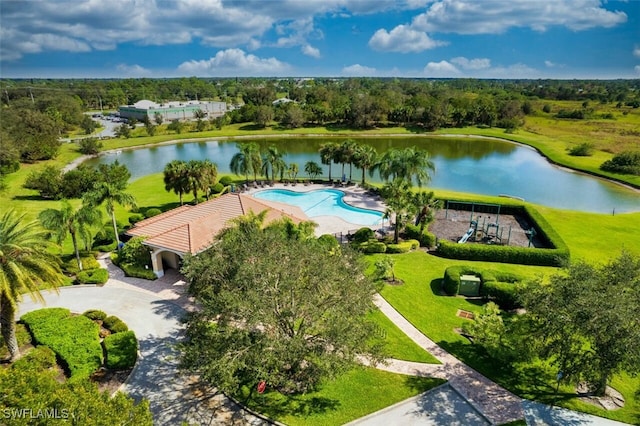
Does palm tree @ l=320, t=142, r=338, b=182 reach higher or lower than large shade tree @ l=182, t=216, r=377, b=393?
higher

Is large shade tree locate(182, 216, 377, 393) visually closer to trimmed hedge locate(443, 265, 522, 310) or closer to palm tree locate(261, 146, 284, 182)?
trimmed hedge locate(443, 265, 522, 310)

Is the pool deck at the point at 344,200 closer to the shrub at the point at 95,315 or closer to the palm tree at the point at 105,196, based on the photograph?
the palm tree at the point at 105,196

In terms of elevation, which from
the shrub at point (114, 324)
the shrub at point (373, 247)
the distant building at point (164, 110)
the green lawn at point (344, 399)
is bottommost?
the green lawn at point (344, 399)

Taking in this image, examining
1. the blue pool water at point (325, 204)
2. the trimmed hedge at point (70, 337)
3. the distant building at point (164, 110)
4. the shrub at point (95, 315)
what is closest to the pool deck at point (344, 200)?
the blue pool water at point (325, 204)

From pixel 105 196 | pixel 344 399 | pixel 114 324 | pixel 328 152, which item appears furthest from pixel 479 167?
pixel 114 324

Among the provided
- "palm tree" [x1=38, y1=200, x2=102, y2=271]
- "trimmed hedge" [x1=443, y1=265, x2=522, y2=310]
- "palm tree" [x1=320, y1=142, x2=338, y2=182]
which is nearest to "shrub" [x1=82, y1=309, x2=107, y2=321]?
"palm tree" [x1=38, y1=200, x2=102, y2=271]

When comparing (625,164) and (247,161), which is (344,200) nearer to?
(247,161)
